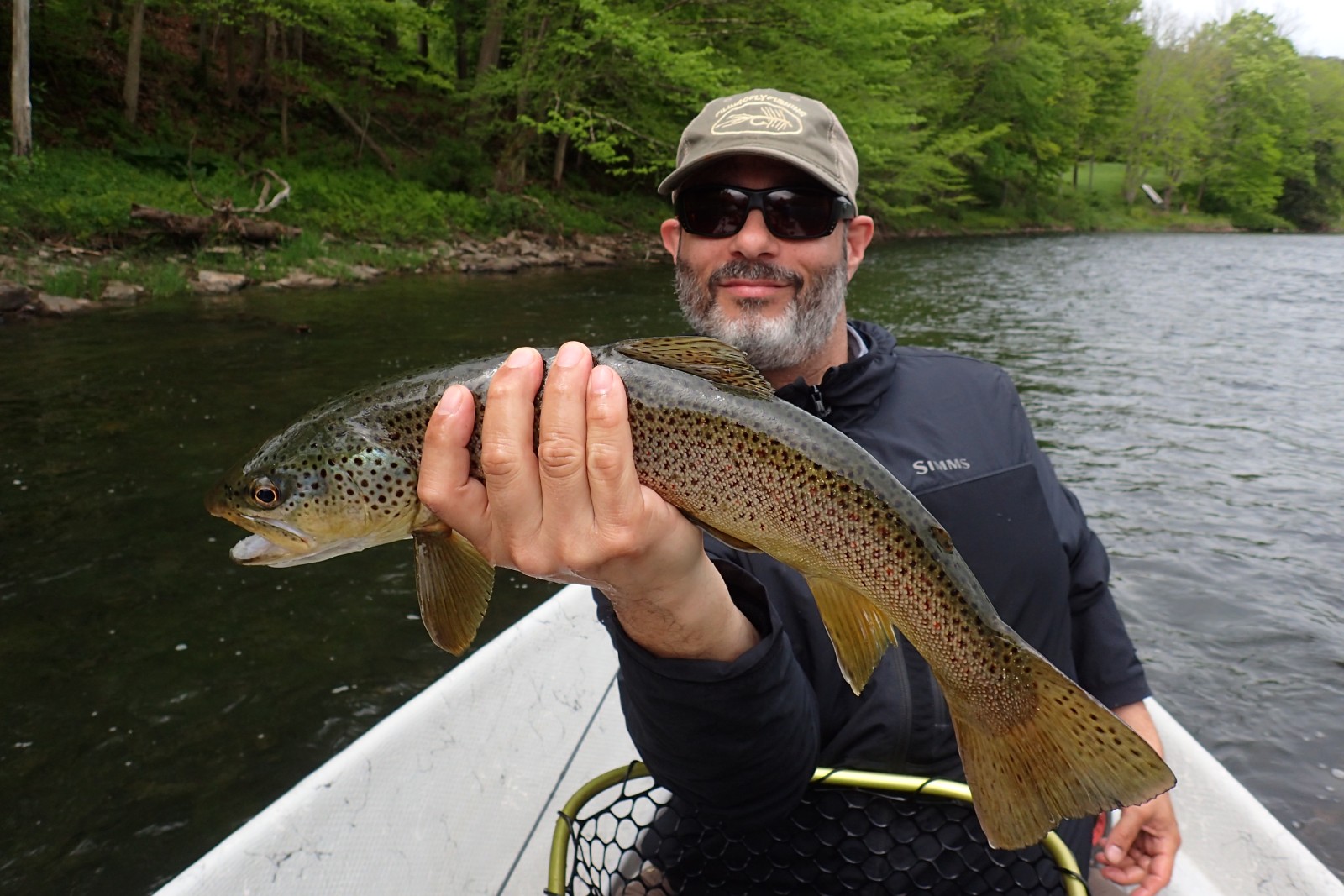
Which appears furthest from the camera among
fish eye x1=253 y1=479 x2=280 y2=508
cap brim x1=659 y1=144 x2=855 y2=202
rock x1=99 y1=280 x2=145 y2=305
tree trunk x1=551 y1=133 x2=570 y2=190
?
tree trunk x1=551 y1=133 x2=570 y2=190

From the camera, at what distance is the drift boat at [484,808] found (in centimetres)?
250

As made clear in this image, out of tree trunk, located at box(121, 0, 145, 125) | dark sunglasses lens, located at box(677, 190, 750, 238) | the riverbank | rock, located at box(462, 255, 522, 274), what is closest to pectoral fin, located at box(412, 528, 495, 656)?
dark sunglasses lens, located at box(677, 190, 750, 238)

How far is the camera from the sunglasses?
301cm

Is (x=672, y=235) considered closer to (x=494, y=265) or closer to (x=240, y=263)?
(x=240, y=263)

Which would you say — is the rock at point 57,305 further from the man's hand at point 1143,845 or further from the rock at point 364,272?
the man's hand at point 1143,845

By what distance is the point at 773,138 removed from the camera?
291 centimetres

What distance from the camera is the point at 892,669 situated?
7.86 feet

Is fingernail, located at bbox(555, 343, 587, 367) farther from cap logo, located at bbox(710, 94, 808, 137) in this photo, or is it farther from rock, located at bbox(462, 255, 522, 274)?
rock, located at bbox(462, 255, 522, 274)

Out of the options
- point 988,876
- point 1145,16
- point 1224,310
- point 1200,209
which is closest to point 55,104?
point 988,876

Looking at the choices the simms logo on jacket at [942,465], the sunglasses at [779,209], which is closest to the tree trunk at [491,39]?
the sunglasses at [779,209]

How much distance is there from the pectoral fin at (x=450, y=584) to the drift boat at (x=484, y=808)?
3.22 feet

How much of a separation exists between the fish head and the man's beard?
4.22 ft

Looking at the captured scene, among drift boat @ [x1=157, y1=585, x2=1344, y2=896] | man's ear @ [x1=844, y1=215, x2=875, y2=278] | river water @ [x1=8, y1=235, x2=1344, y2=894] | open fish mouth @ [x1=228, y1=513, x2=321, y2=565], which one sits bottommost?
river water @ [x1=8, y1=235, x2=1344, y2=894]

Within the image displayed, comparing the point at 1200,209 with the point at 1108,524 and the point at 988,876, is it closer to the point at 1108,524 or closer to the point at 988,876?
the point at 1108,524
